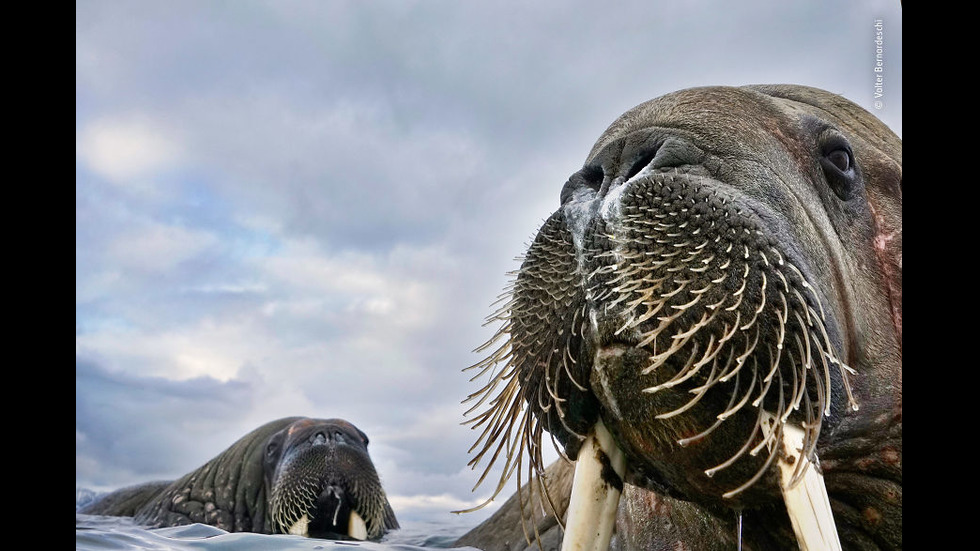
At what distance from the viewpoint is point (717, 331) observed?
292 cm

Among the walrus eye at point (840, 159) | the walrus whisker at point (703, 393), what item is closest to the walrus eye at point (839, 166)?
the walrus eye at point (840, 159)

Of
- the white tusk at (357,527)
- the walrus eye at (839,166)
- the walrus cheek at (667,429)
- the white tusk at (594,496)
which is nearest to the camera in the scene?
the walrus cheek at (667,429)

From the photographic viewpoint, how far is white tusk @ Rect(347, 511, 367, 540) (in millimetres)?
8672

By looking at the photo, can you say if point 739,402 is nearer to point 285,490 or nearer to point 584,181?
point 584,181

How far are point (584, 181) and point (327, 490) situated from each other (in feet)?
20.4

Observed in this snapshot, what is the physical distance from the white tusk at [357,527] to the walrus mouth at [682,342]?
587 cm

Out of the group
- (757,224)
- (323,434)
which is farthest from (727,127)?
(323,434)

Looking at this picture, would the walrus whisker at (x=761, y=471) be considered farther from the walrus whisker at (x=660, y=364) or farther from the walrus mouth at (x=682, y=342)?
the walrus whisker at (x=660, y=364)

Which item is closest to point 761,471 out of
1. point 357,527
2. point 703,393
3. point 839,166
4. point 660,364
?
point 703,393

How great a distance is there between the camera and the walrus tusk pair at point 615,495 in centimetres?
277

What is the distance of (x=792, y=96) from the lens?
462 cm
